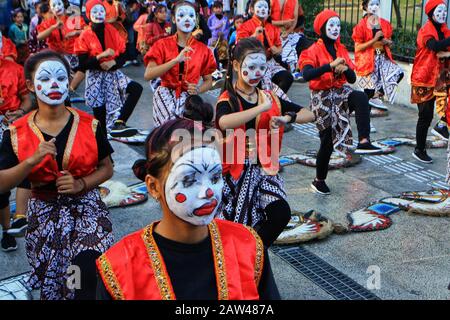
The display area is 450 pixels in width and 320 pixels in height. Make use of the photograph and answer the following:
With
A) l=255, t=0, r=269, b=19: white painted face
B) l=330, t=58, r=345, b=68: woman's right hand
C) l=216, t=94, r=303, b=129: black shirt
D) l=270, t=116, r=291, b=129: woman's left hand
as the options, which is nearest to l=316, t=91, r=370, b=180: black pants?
l=330, t=58, r=345, b=68: woman's right hand

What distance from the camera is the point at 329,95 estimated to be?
652 cm

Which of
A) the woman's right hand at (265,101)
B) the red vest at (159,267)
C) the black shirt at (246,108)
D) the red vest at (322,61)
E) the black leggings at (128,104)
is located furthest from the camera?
the black leggings at (128,104)

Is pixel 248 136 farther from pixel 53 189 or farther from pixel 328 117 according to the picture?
pixel 328 117

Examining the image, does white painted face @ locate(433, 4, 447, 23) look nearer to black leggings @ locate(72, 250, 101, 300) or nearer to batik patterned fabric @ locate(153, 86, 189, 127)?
batik patterned fabric @ locate(153, 86, 189, 127)

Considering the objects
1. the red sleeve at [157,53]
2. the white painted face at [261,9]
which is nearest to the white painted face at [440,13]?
the white painted face at [261,9]

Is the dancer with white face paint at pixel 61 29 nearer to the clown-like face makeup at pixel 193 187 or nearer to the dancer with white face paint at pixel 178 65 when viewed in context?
the dancer with white face paint at pixel 178 65

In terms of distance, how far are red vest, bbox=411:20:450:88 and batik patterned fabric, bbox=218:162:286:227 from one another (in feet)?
11.7

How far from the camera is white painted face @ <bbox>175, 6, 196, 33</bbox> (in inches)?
252

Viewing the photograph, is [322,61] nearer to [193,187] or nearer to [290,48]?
[193,187]

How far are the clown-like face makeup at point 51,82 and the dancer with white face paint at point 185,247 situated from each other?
150 cm

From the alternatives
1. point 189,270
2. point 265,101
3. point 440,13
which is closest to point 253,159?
point 265,101

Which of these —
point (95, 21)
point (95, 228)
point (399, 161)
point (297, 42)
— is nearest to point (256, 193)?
point (95, 228)

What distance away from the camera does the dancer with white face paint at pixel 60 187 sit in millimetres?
3680

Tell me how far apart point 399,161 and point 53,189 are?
475 cm
